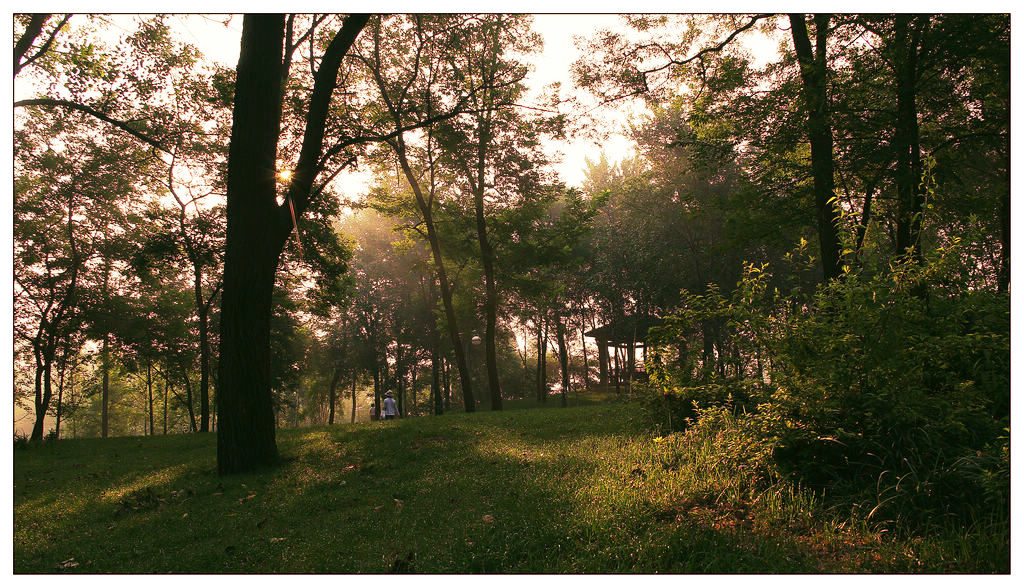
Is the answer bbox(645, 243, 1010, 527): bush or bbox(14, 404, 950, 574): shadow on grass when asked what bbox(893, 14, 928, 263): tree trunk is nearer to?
bbox(645, 243, 1010, 527): bush

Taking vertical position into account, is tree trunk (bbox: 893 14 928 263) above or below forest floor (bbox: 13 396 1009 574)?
above

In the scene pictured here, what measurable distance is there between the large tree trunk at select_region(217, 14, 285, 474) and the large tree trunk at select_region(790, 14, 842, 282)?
9550 mm

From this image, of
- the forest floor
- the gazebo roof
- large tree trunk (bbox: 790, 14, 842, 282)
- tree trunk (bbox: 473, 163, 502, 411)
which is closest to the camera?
the forest floor

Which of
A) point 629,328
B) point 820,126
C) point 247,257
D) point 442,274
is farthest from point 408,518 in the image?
point 629,328

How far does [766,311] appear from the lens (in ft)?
18.7

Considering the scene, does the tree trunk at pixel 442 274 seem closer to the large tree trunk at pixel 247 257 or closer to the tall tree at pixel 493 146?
the tall tree at pixel 493 146

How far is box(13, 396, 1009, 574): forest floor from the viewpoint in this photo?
3385mm

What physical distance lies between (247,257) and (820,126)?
10.5m

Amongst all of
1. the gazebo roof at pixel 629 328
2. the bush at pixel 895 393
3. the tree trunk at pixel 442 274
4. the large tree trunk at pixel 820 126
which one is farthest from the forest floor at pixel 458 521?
the gazebo roof at pixel 629 328

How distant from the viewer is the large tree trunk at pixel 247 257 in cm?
751

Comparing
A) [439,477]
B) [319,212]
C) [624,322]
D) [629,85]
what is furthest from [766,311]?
[624,322]

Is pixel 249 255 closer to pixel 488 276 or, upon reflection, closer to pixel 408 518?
pixel 408 518

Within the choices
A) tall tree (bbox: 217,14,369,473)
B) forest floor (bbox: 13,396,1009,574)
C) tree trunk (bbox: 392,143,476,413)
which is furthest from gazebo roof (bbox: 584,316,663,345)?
tall tree (bbox: 217,14,369,473)
